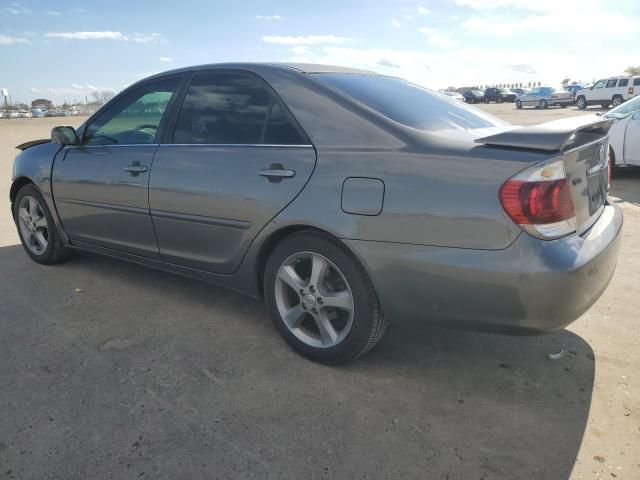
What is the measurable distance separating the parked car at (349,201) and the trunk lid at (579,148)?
0.01 metres

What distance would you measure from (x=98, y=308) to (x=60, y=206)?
3.58ft

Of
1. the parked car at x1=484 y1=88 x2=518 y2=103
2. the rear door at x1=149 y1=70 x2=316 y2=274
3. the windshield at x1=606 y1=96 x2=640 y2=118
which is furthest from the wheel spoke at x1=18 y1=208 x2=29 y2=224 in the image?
the parked car at x1=484 y1=88 x2=518 y2=103

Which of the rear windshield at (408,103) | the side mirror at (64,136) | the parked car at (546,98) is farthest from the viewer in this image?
the parked car at (546,98)

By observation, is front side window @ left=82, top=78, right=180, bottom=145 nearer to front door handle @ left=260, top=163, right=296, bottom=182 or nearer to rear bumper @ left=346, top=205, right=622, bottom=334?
front door handle @ left=260, top=163, right=296, bottom=182

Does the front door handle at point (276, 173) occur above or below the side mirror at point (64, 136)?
below

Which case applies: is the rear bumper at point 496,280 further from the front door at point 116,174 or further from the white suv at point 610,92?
the white suv at point 610,92

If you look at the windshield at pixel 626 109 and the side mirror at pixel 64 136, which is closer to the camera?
the side mirror at pixel 64 136

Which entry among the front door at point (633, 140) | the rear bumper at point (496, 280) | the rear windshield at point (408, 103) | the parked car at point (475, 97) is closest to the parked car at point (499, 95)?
the parked car at point (475, 97)

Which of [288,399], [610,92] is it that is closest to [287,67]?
[288,399]

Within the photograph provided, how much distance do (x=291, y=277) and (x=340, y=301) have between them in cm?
34

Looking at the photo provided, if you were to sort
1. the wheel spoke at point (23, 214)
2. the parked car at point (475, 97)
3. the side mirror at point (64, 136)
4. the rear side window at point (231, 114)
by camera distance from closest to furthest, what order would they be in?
the rear side window at point (231, 114)
the side mirror at point (64, 136)
the wheel spoke at point (23, 214)
the parked car at point (475, 97)

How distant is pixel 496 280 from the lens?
7.54ft

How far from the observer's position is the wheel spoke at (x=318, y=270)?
2.84 meters

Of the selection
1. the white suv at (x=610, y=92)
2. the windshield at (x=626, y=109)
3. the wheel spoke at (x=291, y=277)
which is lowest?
the wheel spoke at (x=291, y=277)
